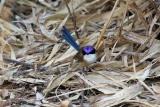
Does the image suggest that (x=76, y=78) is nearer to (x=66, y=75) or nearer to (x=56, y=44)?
(x=66, y=75)

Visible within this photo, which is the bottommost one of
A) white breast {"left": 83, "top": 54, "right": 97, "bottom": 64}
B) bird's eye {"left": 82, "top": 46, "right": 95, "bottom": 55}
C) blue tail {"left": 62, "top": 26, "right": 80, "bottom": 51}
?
white breast {"left": 83, "top": 54, "right": 97, "bottom": 64}

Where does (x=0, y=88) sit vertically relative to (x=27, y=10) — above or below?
below

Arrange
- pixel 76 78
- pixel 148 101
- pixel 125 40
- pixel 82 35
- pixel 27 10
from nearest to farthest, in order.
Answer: pixel 148 101 → pixel 76 78 → pixel 125 40 → pixel 82 35 → pixel 27 10

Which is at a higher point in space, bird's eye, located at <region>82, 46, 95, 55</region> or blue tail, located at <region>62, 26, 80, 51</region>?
blue tail, located at <region>62, 26, 80, 51</region>

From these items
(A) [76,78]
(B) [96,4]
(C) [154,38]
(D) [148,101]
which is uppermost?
(B) [96,4]

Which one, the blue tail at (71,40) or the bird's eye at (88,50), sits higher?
the blue tail at (71,40)

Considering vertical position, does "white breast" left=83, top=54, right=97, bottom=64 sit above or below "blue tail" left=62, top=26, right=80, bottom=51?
below

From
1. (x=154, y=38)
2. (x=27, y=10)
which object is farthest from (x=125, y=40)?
(x=27, y=10)

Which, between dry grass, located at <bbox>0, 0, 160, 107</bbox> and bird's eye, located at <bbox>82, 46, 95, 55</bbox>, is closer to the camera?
dry grass, located at <bbox>0, 0, 160, 107</bbox>
